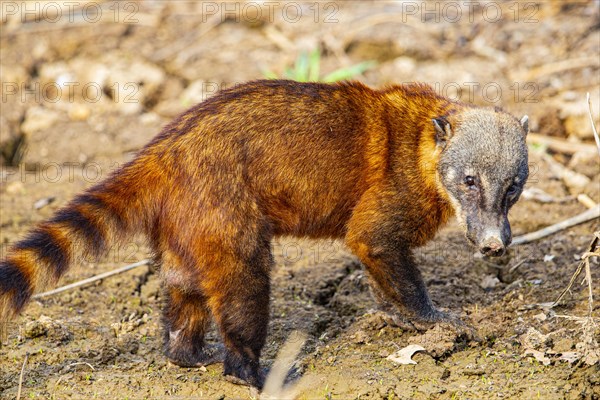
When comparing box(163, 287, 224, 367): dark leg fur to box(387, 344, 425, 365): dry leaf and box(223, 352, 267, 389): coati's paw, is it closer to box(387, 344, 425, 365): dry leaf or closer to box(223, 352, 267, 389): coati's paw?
box(223, 352, 267, 389): coati's paw

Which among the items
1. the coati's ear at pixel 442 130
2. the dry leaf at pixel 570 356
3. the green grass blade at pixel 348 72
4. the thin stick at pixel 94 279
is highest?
the coati's ear at pixel 442 130

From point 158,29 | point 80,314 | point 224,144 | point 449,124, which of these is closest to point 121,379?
point 80,314

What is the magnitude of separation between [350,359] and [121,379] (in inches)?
63.2

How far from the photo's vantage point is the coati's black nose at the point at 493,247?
5496mm

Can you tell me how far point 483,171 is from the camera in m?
5.64

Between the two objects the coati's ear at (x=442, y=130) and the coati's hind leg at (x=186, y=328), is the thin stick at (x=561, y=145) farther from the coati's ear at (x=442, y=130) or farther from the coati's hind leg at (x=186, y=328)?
the coati's hind leg at (x=186, y=328)

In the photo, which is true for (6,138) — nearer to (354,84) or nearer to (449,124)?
(354,84)

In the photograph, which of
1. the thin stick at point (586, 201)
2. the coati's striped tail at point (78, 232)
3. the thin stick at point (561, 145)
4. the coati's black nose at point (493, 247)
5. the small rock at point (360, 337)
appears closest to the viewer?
the coati's striped tail at point (78, 232)

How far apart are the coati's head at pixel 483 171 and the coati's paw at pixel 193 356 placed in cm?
202

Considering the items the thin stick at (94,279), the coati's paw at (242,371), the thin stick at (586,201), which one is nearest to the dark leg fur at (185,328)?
the coati's paw at (242,371)

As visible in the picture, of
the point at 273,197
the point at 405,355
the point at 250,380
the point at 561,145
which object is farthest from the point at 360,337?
the point at 561,145

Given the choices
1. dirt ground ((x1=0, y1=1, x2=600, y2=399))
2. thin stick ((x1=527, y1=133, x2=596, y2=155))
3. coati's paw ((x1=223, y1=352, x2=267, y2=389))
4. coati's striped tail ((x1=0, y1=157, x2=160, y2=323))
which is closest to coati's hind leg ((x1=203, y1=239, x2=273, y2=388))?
coati's paw ((x1=223, y1=352, x2=267, y2=389))

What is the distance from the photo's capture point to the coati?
204 inches

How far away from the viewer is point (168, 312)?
19.2ft
